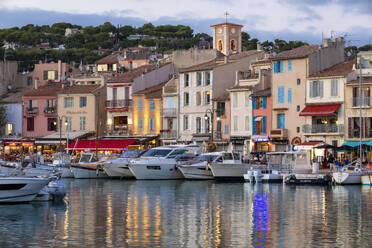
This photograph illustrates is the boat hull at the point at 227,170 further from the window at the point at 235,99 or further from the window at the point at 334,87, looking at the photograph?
the window at the point at 235,99

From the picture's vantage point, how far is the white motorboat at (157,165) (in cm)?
7262

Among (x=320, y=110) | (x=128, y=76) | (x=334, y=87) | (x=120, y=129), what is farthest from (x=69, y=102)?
(x=334, y=87)

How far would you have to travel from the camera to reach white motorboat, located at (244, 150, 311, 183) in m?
67.8

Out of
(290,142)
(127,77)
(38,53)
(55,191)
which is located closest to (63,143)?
(127,77)

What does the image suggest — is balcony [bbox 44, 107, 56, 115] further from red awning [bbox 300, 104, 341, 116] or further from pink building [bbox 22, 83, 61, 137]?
red awning [bbox 300, 104, 341, 116]

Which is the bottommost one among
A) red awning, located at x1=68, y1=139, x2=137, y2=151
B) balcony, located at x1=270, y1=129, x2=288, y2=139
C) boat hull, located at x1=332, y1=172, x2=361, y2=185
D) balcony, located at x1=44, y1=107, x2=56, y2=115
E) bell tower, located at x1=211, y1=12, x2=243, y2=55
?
boat hull, located at x1=332, y1=172, x2=361, y2=185

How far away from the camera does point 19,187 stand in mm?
44250

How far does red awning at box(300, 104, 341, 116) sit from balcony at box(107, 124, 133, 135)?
25.4 m

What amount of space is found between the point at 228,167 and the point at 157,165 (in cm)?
656

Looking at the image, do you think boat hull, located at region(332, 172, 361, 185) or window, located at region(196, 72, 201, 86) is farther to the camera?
window, located at region(196, 72, 201, 86)

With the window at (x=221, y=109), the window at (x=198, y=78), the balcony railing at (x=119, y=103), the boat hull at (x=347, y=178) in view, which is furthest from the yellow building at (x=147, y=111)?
the boat hull at (x=347, y=178)

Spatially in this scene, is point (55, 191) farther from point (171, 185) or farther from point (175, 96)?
point (175, 96)

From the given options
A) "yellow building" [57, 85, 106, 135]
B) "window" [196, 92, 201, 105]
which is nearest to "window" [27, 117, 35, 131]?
"yellow building" [57, 85, 106, 135]

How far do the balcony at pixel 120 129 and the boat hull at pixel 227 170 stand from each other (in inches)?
1131
